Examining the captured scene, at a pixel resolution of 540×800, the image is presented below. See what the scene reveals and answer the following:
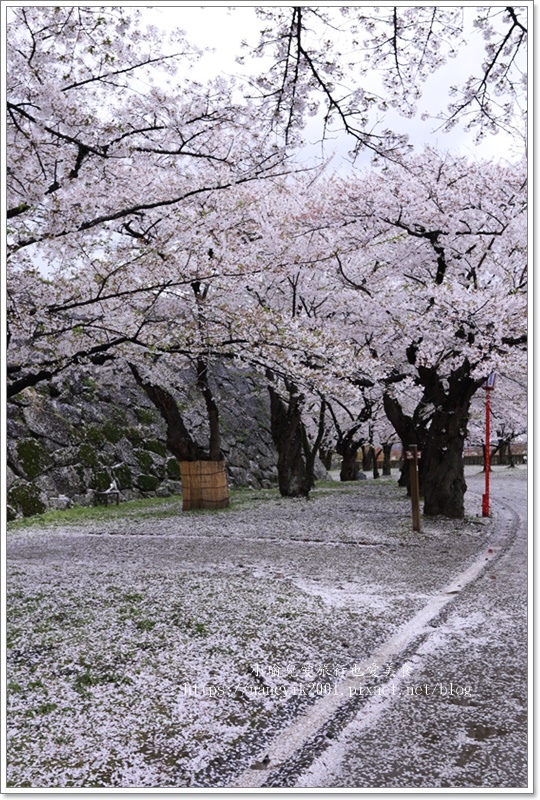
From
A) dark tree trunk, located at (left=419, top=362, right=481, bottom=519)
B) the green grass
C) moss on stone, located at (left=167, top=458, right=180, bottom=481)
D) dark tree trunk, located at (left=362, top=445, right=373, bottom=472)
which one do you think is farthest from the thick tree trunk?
dark tree trunk, located at (left=362, top=445, right=373, bottom=472)

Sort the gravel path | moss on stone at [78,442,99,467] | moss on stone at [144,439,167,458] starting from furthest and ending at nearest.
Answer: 1. moss on stone at [144,439,167,458]
2. moss on stone at [78,442,99,467]
3. the gravel path

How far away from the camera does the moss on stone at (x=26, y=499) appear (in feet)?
42.3

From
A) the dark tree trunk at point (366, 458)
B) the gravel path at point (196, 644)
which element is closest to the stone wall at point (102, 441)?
the gravel path at point (196, 644)

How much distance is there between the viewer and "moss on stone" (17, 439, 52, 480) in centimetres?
1367

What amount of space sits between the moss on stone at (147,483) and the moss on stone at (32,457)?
9.54ft

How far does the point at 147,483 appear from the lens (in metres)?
16.7

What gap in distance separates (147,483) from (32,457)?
3.57m

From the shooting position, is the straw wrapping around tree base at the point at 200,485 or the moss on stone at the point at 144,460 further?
the moss on stone at the point at 144,460

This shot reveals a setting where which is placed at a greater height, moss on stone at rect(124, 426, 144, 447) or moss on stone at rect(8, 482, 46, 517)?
moss on stone at rect(124, 426, 144, 447)

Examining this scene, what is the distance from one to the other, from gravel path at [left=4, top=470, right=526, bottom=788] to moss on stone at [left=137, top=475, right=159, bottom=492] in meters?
7.09

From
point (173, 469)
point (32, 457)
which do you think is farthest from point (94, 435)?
point (173, 469)

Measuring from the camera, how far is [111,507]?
14648 mm

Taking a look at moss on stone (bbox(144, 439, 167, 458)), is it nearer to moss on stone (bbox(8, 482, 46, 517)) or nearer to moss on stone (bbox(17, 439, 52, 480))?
moss on stone (bbox(17, 439, 52, 480))

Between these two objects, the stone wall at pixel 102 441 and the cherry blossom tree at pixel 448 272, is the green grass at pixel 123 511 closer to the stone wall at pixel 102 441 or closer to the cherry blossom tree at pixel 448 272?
the stone wall at pixel 102 441
